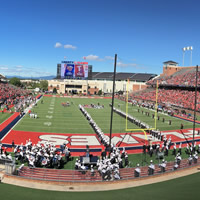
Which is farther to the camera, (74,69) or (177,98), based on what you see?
(74,69)

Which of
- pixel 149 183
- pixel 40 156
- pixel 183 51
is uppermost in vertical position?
pixel 183 51

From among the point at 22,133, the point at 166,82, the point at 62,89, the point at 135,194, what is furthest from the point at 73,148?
the point at 62,89

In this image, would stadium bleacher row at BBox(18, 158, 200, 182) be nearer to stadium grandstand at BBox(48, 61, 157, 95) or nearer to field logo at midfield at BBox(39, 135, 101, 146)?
field logo at midfield at BBox(39, 135, 101, 146)

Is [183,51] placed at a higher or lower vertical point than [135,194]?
higher

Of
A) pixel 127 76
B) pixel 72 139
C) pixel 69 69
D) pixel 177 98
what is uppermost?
pixel 127 76

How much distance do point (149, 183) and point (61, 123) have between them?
15.3m

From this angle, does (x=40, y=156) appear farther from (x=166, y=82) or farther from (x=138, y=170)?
(x=166, y=82)

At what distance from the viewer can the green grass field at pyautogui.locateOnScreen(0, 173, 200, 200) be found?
27.0ft

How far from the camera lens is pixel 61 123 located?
2409 cm

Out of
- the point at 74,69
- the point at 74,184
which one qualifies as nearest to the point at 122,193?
the point at 74,184

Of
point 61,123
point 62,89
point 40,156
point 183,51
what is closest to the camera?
point 40,156

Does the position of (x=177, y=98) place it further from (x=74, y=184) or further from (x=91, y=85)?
(x=74, y=184)

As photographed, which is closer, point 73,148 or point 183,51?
point 73,148

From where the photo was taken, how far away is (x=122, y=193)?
9.05m
